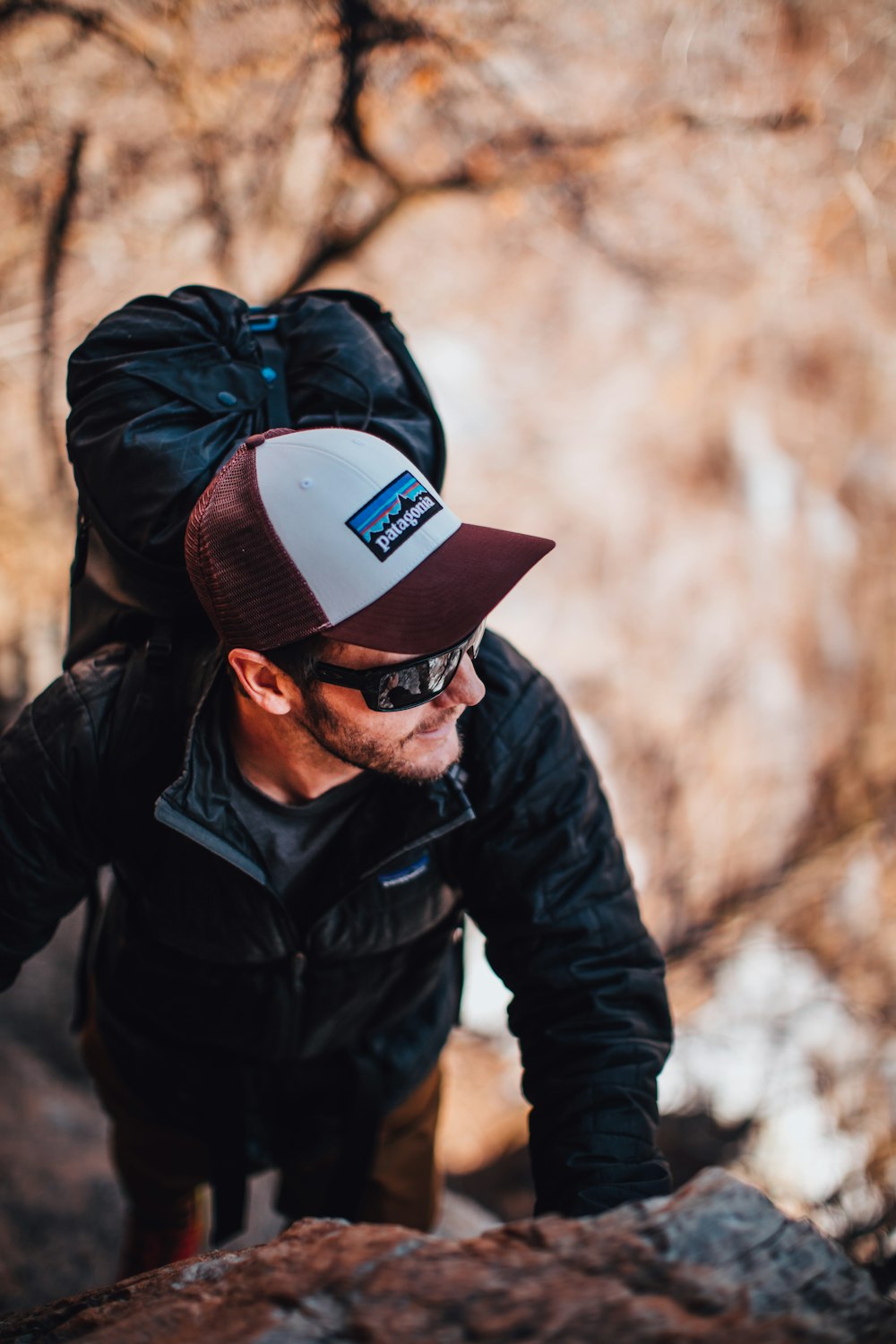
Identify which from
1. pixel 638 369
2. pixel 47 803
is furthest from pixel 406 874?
pixel 638 369

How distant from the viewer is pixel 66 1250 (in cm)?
302

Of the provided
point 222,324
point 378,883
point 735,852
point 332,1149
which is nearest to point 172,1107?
point 332,1149

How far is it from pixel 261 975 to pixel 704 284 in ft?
13.8

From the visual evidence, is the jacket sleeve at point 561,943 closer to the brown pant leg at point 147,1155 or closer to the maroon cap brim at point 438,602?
the maroon cap brim at point 438,602

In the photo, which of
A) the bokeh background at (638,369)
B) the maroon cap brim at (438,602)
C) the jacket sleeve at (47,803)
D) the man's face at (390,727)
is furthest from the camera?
the bokeh background at (638,369)

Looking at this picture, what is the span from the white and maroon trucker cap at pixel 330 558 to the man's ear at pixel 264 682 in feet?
0.20

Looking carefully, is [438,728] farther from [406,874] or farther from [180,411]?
[180,411]

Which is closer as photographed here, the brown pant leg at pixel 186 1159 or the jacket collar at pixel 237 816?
the jacket collar at pixel 237 816

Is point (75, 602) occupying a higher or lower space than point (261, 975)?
higher

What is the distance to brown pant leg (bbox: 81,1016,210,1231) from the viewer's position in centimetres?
237

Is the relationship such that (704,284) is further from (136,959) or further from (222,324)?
(136,959)

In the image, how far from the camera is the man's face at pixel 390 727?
5.16ft

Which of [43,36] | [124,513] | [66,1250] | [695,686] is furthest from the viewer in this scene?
[695,686]

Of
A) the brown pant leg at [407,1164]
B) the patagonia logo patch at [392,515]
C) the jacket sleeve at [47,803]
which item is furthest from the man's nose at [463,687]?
the brown pant leg at [407,1164]
